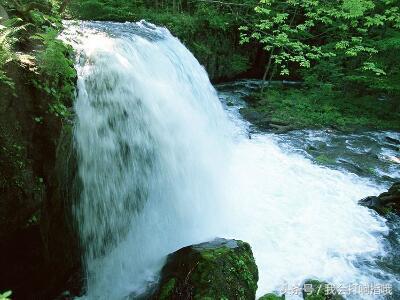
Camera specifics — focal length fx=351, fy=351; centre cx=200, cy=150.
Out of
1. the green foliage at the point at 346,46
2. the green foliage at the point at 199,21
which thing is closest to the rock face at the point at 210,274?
the green foliage at the point at 346,46

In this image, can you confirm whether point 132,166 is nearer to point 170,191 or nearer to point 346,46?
point 170,191

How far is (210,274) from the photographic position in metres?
4.46

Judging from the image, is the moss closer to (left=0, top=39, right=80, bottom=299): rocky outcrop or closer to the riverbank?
(left=0, top=39, right=80, bottom=299): rocky outcrop

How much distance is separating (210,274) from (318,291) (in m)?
2.26

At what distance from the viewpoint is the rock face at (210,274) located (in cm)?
437

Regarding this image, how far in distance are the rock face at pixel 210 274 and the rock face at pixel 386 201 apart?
4.65 metres

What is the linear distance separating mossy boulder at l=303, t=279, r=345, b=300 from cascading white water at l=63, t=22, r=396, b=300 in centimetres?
24

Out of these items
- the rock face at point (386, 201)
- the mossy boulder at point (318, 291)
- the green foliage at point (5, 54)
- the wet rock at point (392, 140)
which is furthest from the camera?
the wet rock at point (392, 140)

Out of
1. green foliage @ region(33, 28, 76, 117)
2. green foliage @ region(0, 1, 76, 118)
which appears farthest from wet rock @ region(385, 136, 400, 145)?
Answer: green foliage @ region(33, 28, 76, 117)

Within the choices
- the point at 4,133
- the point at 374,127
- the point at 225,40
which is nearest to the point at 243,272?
the point at 4,133

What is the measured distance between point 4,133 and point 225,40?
567 inches

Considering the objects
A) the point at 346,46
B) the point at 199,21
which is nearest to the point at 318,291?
the point at 346,46

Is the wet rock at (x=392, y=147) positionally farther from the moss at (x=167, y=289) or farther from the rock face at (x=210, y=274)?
the moss at (x=167, y=289)

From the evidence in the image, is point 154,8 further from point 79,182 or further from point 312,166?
point 79,182
